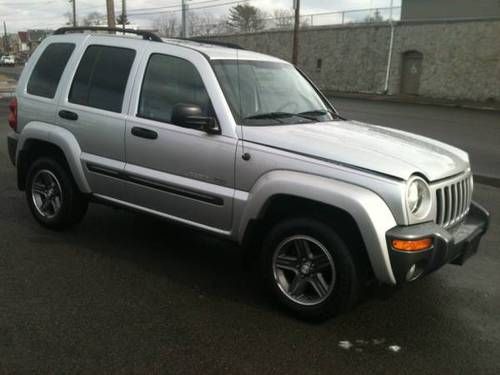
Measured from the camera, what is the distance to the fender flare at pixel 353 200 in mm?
3434

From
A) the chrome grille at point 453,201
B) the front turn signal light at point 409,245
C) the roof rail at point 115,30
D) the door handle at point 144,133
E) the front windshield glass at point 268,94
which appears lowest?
the front turn signal light at point 409,245

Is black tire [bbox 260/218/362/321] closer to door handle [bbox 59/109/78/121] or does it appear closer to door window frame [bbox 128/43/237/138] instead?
door window frame [bbox 128/43/237/138]

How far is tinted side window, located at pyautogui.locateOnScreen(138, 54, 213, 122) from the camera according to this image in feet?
14.3

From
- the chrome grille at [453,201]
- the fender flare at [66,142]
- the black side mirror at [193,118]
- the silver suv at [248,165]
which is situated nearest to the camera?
the silver suv at [248,165]

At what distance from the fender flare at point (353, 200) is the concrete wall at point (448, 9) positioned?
113 feet

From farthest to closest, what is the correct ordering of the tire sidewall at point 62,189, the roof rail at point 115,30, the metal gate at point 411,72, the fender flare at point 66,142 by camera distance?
1. the metal gate at point 411,72
2. the tire sidewall at point 62,189
3. the fender flare at point 66,142
4. the roof rail at point 115,30

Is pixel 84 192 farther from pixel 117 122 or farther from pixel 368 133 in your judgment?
pixel 368 133

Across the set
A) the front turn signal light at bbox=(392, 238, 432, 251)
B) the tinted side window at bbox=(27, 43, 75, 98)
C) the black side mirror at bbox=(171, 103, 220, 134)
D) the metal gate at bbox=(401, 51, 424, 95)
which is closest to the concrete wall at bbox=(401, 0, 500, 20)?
Result: the metal gate at bbox=(401, 51, 424, 95)

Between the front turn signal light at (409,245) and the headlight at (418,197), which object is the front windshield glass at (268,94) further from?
the front turn signal light at (409,245)

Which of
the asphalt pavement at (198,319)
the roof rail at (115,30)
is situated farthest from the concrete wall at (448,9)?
the asphalt pavement at (198,319)

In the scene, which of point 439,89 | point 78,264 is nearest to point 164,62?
point 78,264

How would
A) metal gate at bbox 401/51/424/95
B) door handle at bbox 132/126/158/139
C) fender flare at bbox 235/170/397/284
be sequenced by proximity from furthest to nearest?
1. metal gate at bbox 401/51/424/95
2. door handle at bbox 132/126/158/139
3. fender flare at bbox 235/170/397/284

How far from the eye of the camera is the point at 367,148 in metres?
3.86

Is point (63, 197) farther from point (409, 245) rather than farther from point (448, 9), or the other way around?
point (448, 9)
